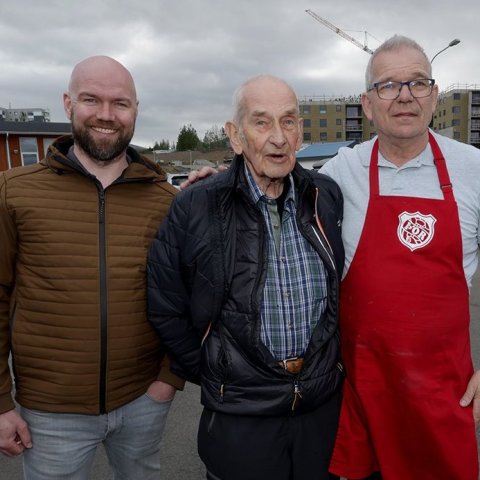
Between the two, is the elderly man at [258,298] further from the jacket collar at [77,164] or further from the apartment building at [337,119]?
the apartment building at [337,119]

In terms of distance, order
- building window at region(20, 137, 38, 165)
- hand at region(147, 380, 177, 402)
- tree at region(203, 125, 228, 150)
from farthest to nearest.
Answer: tree at region(203, 125, 228, 150) → building window at region(20, 137, 38, 165) → hand at region(147, 380, 177, 402)

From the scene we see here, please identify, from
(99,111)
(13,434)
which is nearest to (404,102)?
(99,111)

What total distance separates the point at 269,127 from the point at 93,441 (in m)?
1.49

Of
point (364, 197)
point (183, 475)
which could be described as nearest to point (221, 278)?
point (364, 197)

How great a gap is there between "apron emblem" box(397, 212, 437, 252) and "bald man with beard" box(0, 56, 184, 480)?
1.01 meters

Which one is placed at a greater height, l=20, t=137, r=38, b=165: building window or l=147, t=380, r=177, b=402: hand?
l=20, t=137, r=38, b=165: building window

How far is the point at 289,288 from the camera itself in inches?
68.4

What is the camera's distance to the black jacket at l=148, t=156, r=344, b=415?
171 centimetres

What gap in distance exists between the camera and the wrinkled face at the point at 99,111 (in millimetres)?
1908

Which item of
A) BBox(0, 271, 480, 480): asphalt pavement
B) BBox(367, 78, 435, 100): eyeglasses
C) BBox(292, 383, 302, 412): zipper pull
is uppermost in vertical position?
BBox(367, 78, 435, 100): eyeglasses

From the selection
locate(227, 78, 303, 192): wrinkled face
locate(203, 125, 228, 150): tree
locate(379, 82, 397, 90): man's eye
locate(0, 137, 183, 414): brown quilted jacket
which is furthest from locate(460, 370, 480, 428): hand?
locate(203, 125, 228, 150): tree

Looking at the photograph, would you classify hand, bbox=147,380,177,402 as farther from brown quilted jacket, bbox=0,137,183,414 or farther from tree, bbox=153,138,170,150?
tree, bbox=153,138,170,150

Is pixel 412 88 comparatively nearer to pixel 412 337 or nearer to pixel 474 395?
pixel 412 337

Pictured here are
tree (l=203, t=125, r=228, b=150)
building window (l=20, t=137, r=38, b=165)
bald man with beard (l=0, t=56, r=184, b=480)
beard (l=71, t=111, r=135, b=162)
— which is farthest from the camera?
tree (l=203, t=125, r=228, b=150)
